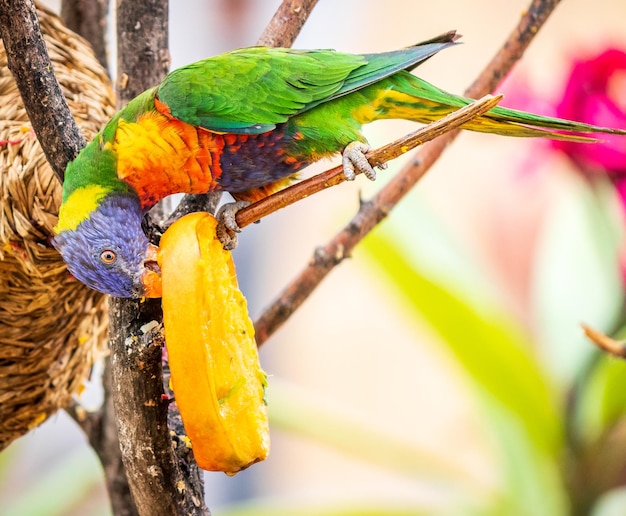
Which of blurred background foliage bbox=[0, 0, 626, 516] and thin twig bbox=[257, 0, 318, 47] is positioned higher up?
thin twig bbox=[257, 0, 318, 47]

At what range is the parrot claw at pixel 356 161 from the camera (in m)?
0.70

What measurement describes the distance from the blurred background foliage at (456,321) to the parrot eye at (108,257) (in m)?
0.66

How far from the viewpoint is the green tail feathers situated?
729 mm

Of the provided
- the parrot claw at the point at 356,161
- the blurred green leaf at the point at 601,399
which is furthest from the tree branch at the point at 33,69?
the blurred green leaf at the point at 601,399

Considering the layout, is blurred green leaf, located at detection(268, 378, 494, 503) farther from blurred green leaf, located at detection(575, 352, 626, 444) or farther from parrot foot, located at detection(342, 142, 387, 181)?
parrot foot, located at detection(342, 142, 387, 181)

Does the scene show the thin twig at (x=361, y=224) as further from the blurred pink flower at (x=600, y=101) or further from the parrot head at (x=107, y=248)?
the parrot head at (x=107, y=248)

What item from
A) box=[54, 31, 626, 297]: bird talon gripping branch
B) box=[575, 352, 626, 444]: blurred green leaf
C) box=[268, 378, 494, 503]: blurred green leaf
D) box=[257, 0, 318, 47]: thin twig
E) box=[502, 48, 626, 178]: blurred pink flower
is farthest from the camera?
box=[268, 378, 494, 503]: blurred green leaf

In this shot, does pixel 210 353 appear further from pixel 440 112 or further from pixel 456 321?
pixel 456 321

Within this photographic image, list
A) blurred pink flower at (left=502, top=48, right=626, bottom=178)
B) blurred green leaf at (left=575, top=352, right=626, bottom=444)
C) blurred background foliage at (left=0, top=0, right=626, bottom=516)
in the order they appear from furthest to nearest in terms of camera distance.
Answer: blurred background foliage at (left=0, top=0, right=626, bottom=516) < blurred green leaf at (left=575, top=352, right=626, bottom=444) < blurred pink flower at (left=502, top=48, right=626, bottom=178)

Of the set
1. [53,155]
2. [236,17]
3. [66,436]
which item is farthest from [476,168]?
[53,155]

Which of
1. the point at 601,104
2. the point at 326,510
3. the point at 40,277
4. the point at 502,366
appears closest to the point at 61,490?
the point at 326,510

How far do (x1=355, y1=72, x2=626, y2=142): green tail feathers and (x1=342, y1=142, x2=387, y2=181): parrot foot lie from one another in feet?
0.27

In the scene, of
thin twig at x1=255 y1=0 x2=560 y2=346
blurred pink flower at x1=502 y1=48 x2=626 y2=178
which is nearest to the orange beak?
thin twig at x1=255 y1=0 x2=560 y2=346

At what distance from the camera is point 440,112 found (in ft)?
2.63
